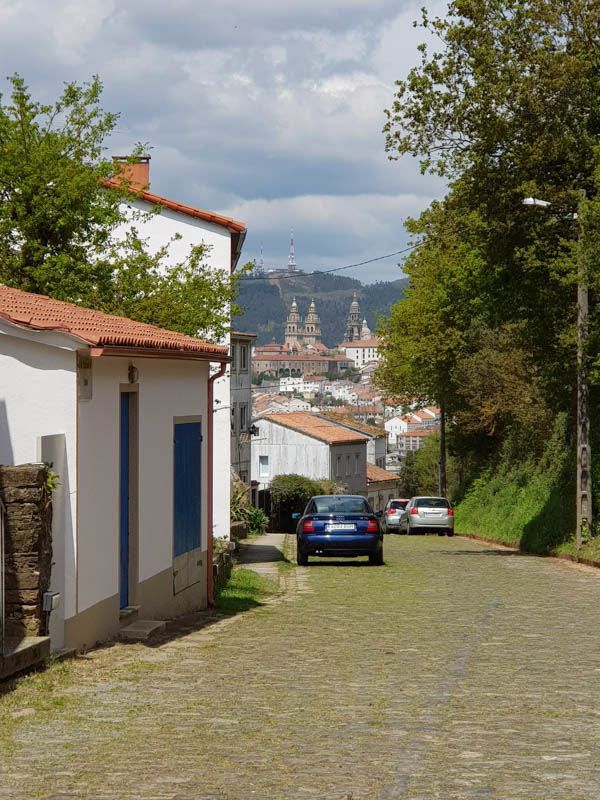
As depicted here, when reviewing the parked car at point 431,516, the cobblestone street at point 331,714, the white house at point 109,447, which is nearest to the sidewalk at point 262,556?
the parked car at point 431,516

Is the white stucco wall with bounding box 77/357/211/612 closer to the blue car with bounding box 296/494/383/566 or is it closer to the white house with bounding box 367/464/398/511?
the blue car with bounding box 296/494/383/566

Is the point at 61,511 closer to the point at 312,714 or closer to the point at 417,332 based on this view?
the point at 312,714

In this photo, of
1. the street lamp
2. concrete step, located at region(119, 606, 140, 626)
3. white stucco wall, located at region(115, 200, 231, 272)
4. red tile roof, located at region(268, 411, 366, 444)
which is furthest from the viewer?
red tile roof, located at region(268, 411, 366, 444)

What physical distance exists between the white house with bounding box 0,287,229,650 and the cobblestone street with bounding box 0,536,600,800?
657 mm

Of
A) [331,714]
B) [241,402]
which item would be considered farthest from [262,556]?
[241,402]

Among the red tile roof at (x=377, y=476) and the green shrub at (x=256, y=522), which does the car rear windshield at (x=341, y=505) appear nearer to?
the green shrub at (x=256, y=522)

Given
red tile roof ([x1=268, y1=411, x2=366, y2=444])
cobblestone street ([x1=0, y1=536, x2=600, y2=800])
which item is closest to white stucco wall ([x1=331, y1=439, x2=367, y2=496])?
red tile roof ([x1=268, y1=411, x2=366, y2=444])

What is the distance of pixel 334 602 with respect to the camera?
16547 millimetres

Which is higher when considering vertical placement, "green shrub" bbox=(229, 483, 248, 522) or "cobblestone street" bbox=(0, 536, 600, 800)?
"green shrub" bbox=(229, 483, 248, 522)

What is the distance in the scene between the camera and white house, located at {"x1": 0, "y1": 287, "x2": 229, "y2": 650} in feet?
33.2

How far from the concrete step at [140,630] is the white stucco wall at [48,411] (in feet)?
4.82

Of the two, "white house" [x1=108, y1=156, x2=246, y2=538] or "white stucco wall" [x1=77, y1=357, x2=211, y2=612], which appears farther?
"white house" [x1=108, y1=156, x2=246, y2=538]

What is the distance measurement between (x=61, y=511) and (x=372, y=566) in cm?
1542

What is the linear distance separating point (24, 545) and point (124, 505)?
2.88 metres
